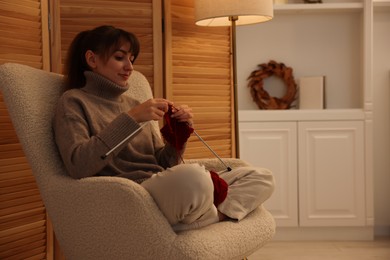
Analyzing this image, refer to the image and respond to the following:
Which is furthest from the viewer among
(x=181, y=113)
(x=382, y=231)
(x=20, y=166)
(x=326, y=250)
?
(x=382, y=231)

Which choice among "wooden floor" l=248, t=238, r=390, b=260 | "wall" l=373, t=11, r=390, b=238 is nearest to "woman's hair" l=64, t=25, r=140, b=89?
"wooden floor" l=248, t=238, r=390, b=260

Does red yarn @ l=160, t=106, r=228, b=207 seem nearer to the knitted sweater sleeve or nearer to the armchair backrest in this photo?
the knitted sweater sleeve

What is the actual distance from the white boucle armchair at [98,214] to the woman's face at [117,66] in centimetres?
17

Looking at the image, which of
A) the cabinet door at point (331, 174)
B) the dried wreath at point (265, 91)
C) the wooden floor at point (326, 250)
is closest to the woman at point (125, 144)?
the wooden floor at point (326, 250)

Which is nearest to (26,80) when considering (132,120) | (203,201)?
(132,120)

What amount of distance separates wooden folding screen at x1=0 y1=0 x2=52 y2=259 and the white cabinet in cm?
155

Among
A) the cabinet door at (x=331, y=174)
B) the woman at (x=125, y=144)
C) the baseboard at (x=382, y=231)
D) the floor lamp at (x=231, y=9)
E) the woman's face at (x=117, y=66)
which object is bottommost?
the baseboard at (x=382, y=231)

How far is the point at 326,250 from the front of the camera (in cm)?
342

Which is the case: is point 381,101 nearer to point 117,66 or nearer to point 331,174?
point 331,174

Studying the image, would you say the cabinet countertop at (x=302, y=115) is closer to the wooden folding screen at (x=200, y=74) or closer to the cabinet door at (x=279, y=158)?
the cabinet door at (x=279, y=158)

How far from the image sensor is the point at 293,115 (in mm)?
3709

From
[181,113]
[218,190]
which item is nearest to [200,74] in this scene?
[181,113]

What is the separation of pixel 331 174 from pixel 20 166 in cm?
200

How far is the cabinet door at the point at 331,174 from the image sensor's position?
3705mm
